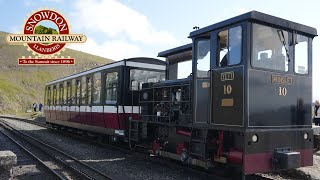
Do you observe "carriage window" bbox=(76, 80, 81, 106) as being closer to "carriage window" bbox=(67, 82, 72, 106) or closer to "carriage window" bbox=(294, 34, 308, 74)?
"carriage window" bbox=(67, 82, 72, 106)

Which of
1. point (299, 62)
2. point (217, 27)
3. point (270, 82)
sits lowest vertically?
point (270, 82)

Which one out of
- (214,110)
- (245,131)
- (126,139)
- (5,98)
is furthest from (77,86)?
(5,98)

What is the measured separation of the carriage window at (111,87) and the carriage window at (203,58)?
4.96m

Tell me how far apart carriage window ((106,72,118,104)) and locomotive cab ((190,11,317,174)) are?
16.2 feet

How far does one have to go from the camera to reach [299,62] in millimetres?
8047

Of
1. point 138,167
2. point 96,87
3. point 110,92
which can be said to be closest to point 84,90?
point 96,87

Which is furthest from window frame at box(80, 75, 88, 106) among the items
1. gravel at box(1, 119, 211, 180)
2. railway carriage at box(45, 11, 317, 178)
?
railway carriage at box(45, 11, 317, 178)

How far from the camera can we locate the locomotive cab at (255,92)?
7195mm

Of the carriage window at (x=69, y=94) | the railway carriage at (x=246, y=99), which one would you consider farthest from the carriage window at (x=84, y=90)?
the railway carriage at (x=246, y=99)

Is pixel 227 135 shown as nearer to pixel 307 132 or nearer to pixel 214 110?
pixel 214 110

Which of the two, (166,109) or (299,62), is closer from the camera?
(299,62)

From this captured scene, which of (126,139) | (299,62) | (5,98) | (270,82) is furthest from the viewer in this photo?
(5,98)

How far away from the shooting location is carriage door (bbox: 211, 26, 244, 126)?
732 centimetres

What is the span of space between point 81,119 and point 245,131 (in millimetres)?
10834
